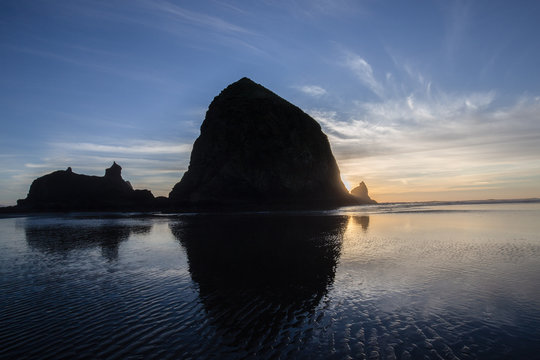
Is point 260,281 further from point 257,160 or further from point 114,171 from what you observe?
point 114,171

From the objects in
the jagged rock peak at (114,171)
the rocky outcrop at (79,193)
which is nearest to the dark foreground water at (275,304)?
the rocky outcrop at (79,193)

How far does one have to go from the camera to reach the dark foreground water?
7672 mm

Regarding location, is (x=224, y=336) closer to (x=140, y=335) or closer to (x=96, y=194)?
(x=140, y=335)

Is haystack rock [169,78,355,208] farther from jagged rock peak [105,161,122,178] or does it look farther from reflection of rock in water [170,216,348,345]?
reflection of rock in water [170,216,348,345]

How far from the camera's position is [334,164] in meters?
126

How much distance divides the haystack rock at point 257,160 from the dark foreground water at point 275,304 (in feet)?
265

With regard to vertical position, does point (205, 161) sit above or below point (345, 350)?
above

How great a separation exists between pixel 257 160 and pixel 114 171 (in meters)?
107

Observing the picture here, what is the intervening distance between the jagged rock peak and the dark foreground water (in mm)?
159398

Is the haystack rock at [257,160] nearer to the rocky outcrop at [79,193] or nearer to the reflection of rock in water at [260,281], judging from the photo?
the rocky outcrop at [79,193]


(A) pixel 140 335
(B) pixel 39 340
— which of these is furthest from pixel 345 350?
(B) pixel 39 340

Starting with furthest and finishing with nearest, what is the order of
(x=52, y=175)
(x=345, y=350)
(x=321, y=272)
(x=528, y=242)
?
(x=52, y=175) < (x=528, y=242) < (x=321, y=272) < (x=345, y=350)

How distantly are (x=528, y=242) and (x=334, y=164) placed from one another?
10402cm

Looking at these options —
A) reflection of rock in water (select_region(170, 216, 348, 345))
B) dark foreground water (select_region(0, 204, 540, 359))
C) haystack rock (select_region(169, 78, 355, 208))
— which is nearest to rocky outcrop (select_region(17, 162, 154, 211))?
haystack rock (select_region(169, 78, 355, 208))
